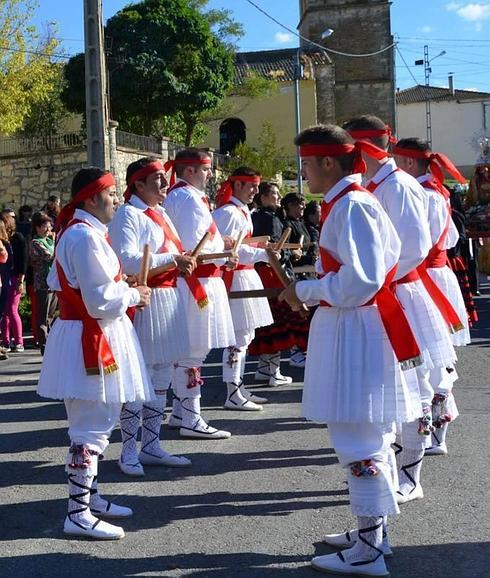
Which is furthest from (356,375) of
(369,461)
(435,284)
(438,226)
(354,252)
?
(438,226)

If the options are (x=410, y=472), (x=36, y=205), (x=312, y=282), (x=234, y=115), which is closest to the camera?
(x=312, y=282)

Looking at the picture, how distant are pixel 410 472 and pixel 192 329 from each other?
2.12 meters

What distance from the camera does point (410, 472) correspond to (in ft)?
17.2

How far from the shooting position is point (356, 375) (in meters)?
4.05

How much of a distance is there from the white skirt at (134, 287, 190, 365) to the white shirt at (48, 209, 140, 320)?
1.18 m

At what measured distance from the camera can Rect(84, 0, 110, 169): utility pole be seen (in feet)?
45.9

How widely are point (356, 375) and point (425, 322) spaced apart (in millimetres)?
1217

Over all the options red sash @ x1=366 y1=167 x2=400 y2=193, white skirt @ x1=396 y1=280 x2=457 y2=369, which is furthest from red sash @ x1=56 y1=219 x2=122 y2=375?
white skirt @ x1=396 y1=280 x2=457 y2=369

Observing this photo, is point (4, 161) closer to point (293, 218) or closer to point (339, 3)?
point (293, 218)

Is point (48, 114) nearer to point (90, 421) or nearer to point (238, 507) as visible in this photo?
point (238, 507)

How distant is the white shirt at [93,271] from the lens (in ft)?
15.0

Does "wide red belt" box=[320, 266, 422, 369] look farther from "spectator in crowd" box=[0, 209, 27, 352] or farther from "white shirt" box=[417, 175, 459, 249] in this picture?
"spectator in crowd" box=[0, 209, 27, 352]

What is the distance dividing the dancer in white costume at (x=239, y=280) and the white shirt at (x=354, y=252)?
11.7ft

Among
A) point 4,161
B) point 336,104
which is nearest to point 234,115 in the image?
point 336,104
